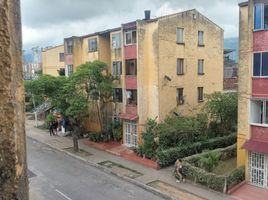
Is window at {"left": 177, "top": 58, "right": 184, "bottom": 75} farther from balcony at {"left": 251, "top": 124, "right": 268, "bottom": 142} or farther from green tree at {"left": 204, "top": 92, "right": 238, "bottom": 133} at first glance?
balcony at {"left": 251, "top": 124, "right": 268, "bottom": 142}

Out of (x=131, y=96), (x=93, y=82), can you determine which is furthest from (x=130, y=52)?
(x=93, y=82)

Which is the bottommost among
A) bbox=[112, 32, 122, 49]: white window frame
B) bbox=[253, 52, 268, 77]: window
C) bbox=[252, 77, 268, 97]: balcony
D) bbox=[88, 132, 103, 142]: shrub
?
bbox=[88, 132, 103, 142]: shrub

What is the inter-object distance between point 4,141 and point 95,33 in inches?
1312

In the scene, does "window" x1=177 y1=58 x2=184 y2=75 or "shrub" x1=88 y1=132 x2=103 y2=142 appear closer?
"window" x1=177 y1=58 x2=184 y2=75

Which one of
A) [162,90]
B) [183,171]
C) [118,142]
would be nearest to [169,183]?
[183,171]

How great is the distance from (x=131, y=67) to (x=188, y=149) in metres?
8.70

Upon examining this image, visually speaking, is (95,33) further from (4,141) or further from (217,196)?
(4,141)

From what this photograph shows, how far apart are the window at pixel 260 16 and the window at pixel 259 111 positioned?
4199mm

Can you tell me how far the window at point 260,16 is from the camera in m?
18.9

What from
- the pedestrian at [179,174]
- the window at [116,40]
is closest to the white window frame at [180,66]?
the window at [116,40]

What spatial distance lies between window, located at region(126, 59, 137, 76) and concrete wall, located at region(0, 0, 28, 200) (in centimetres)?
2749

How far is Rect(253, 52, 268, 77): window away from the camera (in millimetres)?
18906

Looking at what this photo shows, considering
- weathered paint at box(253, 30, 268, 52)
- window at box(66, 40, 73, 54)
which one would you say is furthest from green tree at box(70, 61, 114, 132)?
weathered paint at box(253, 30, 268, 52)

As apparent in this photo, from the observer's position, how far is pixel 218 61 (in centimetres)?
3347
